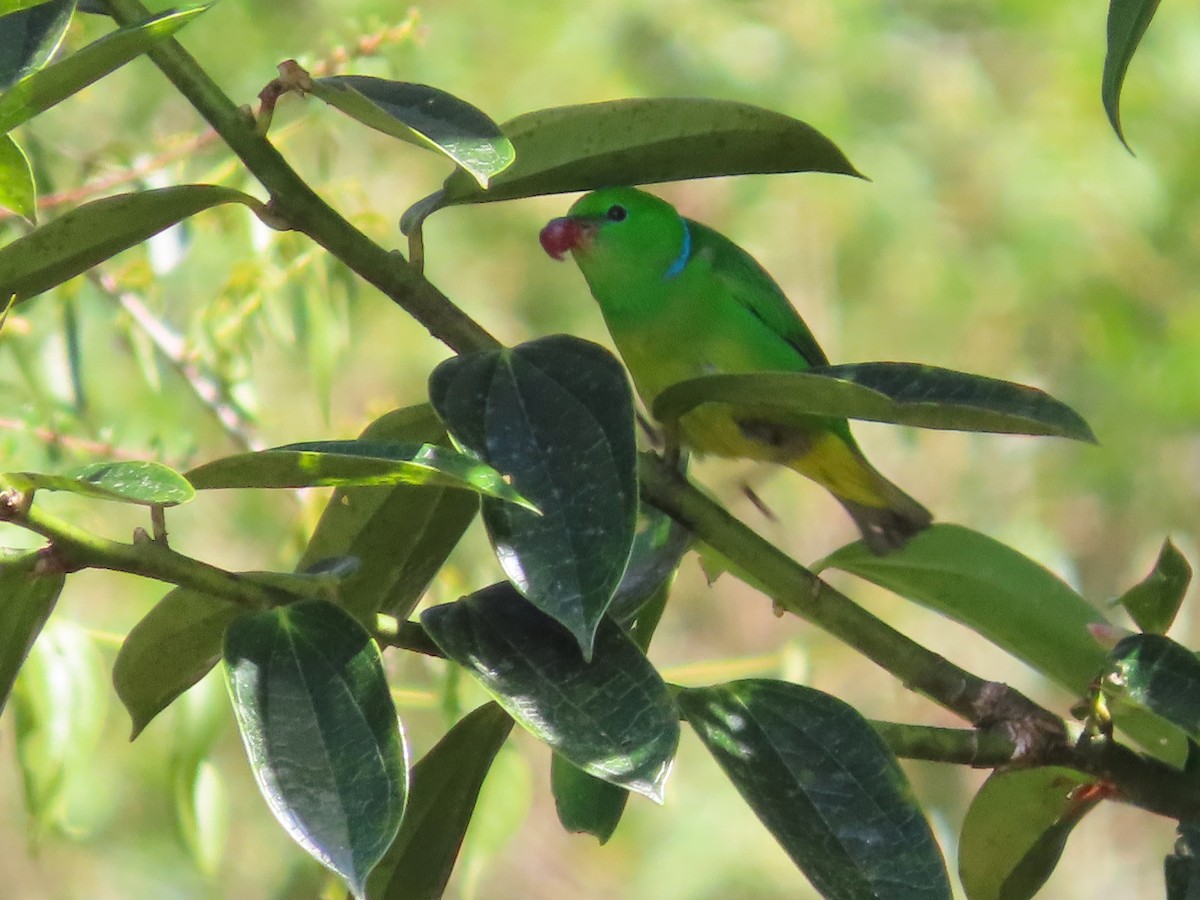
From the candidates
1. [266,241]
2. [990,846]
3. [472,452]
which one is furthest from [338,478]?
[266,241]

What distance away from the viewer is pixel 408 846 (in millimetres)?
898

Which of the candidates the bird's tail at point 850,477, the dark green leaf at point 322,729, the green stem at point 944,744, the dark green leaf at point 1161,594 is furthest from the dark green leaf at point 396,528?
the bird's tail at point 850,477

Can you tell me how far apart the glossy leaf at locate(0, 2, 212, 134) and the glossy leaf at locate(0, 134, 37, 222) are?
86 mm

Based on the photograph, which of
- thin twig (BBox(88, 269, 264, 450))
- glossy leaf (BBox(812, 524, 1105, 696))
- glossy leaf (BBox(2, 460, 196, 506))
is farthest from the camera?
thin twig (BBox(88, 269, 264, 450))

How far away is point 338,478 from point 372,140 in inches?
154

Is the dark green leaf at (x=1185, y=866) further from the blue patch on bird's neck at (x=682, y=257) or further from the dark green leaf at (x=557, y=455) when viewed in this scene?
the blue patch on bird's neck at (x=682, y=257)

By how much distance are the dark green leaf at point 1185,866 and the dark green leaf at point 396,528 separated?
0.47 metres

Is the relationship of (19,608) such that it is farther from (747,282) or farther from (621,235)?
(747,282)

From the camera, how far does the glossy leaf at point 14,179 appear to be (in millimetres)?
796

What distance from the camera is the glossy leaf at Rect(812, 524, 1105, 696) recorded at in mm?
951

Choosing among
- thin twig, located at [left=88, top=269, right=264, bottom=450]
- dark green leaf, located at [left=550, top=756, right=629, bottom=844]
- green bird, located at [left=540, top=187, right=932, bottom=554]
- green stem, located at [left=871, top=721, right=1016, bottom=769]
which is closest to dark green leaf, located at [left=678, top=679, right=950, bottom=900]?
green stem, located at [left=871, top=721, right=1016, bottom=769]

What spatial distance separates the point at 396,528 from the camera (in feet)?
3.05

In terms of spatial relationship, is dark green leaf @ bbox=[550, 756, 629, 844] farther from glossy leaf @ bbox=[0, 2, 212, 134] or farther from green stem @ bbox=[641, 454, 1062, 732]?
glossy leaf @ bbox=[0, 2, 212, 134]

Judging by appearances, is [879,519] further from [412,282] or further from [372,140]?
[372,140]
